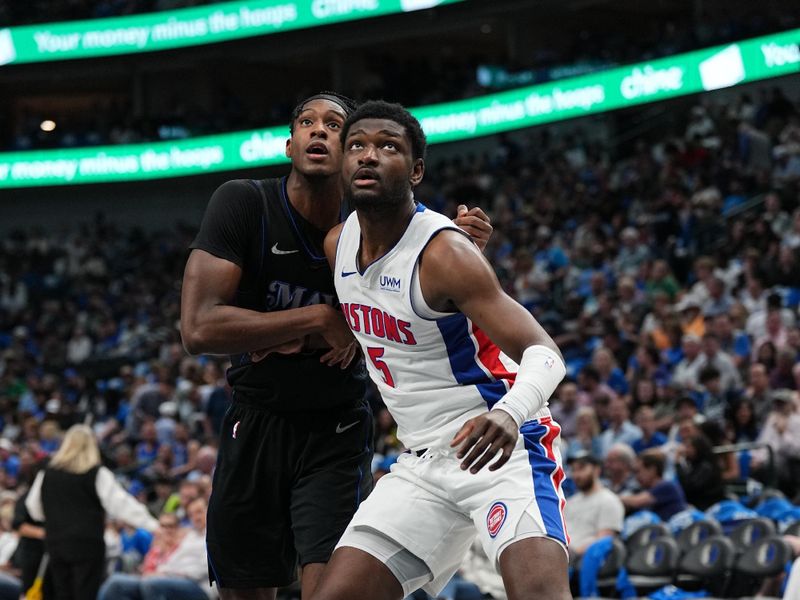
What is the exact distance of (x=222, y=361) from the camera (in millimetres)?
17656

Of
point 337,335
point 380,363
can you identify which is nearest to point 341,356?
point 337,335

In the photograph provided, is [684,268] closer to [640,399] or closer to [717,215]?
[717,215]

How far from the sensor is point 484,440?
11.1ft

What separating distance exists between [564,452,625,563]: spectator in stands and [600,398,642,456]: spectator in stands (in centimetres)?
141

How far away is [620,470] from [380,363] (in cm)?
582

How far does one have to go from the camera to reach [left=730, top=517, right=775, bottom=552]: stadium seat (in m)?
8.00

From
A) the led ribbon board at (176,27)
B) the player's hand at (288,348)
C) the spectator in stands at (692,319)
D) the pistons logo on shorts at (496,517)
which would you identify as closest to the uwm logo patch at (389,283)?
the player's hand at (288,348)

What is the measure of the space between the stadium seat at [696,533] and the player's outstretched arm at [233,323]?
16.0ft

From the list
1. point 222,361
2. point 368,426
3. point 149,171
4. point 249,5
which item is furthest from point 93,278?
point 368,426

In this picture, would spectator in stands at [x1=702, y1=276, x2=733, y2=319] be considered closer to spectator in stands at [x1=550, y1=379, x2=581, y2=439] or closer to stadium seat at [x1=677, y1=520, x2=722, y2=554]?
spectator in stands at [x1=550, y1=379, x2=581, y2=439]

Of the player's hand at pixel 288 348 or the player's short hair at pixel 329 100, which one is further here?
the player's short hair at pixel 329 100

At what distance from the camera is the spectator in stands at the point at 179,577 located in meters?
9.49

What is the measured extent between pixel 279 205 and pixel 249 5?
20.5 m

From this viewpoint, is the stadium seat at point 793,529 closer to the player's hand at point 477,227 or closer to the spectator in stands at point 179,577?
the spectator in stands at point 179,577
